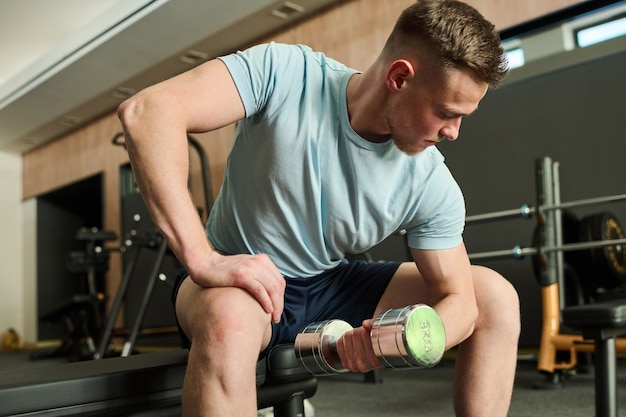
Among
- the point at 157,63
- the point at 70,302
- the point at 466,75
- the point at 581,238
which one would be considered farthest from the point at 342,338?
the point at 157,63

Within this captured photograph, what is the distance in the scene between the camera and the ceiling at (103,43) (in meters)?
4.71

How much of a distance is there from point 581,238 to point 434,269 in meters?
1.85

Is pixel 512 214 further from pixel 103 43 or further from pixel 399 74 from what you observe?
pixel 103 43

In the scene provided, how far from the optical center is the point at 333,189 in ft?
3.88

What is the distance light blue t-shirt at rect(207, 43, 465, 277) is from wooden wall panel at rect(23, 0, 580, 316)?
267 cm

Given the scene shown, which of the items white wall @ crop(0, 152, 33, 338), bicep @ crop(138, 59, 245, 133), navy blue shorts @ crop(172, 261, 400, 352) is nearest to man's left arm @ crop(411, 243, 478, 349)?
navy blue shorts @ crop(172, 261, 400, 352)

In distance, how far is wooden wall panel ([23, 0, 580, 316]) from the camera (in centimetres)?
372

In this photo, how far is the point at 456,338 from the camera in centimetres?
113

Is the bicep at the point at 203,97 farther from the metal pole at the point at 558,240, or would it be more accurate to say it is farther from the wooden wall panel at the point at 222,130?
Result: the wooden wall panel at the point at 222,130

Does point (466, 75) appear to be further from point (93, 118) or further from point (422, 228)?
point (93, 118)

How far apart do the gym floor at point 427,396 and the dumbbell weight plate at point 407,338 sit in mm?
1283

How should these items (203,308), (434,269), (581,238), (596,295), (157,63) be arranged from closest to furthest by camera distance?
1. (203,308)
2. (434,269)
3. (581,238)
4. (596,295)
5. (157,63)

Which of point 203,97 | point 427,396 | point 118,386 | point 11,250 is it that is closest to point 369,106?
point 203,97

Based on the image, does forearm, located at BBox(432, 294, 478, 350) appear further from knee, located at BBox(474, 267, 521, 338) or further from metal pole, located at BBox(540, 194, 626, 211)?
metal pole, located at BBox(540, 194, 626, 211)
